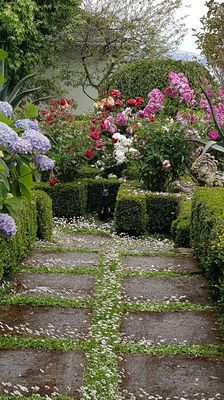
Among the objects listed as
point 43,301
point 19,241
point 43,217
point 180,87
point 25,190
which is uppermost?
point 180,87

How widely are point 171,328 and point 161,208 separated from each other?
14.0 feet

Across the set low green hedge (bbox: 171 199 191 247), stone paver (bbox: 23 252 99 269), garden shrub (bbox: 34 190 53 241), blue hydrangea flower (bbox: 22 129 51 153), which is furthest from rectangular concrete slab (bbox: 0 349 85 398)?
low green hedge (bbox: 171 199 191 247)

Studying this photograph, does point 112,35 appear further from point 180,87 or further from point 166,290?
point 166,290

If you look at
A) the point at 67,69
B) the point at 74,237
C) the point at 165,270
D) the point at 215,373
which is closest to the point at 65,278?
the point at 165,270

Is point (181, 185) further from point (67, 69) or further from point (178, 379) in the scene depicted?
point (67, 69)

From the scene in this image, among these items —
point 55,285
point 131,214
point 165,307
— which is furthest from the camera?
point 131,214

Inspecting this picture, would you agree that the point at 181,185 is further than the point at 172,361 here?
Yes

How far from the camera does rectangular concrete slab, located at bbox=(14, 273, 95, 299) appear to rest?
4609 mm

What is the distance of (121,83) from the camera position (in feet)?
45.3

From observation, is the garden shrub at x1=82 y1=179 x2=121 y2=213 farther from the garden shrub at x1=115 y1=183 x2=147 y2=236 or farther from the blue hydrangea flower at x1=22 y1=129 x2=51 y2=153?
the blue hydrangea flower at x1=22 y1=129 x2=51 y2=153

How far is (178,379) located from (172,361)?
0.22m

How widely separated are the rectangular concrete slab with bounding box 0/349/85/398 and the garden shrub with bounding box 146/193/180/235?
188 inches

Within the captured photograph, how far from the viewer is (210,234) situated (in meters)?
4.69

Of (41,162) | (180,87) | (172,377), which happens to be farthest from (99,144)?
(41,162)
